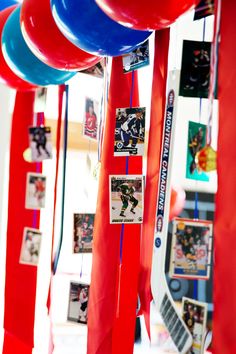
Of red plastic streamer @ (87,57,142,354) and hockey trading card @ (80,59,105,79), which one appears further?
hockey trading card @ (80,59,105,79)

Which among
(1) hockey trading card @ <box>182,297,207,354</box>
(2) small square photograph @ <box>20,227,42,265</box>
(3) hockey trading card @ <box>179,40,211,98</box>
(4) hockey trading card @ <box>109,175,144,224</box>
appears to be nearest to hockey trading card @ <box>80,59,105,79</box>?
(4) hockey trading card @ <box>109,175,144,224</box>

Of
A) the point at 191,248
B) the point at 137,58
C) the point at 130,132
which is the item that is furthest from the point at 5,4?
the point at 191,248

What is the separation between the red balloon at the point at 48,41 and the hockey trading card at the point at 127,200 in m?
0.34

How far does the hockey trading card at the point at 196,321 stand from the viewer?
1.29 m

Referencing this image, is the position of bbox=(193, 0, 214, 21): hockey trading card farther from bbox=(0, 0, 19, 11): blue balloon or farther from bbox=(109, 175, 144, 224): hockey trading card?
bbox=(0, 0, 19, 11): blue balloon

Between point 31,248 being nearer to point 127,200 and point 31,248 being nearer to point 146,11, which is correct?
point 127,200

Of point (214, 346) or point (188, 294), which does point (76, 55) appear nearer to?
point (214, 346)

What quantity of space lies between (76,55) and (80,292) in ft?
2.47

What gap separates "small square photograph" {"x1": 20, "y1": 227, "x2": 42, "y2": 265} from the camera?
2086 millimetres

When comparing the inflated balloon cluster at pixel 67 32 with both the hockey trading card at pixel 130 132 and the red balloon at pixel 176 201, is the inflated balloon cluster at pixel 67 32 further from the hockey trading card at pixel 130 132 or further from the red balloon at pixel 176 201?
the red balloon at pixel 176 201

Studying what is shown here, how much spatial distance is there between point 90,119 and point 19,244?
1.98ft

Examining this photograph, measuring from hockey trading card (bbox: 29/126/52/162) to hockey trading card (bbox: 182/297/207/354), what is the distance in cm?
89

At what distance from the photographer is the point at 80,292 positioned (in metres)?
1.78

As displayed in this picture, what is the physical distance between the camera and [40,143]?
2008 millimetres
